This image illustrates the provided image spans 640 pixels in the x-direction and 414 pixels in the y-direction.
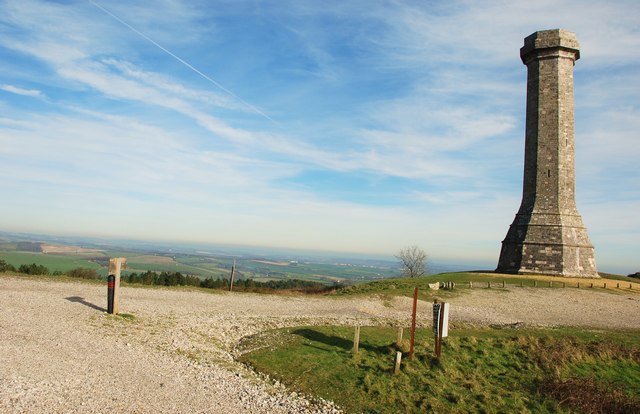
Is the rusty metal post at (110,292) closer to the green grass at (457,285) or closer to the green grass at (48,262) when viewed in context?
the green grass at (457,285)

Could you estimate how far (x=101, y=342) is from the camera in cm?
1396

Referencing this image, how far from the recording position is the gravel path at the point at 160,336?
10.3m

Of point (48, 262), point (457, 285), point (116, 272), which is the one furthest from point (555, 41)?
point (48, 262)

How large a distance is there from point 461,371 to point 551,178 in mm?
34706

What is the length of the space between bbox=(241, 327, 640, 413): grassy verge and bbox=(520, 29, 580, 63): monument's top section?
111 feet

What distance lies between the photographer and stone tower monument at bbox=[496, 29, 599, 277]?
41.6 meters

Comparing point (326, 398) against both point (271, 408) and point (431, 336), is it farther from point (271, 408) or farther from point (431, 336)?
point (431, 336)

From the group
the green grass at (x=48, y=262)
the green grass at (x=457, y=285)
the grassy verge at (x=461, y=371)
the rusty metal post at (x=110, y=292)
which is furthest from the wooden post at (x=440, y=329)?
the green grass at (x=48, y=262)

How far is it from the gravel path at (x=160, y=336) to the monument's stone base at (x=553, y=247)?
12.5 metres

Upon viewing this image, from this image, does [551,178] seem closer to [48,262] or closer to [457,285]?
[457,285]

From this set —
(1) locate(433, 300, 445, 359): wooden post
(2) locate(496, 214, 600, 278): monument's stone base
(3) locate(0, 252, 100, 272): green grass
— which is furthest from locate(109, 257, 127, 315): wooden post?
(3) locate(0, 252, 100, 272): green grass

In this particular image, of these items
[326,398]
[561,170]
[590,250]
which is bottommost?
[326,398]

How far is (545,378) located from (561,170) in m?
34.4

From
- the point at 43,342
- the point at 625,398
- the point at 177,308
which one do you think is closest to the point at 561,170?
the point at 625,398
